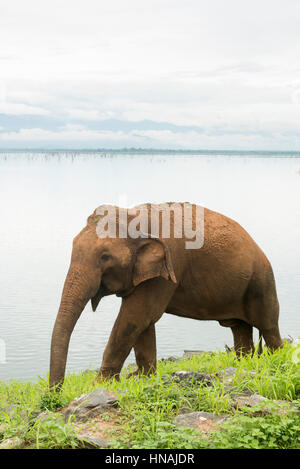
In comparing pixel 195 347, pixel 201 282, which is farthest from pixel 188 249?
pixel 195 347

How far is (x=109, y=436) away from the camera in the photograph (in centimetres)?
679

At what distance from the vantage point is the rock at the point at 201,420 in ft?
22.6

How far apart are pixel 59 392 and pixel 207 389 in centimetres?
156

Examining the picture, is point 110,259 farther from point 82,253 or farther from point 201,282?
point 201,282

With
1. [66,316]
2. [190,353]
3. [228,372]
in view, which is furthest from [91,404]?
[190,353]

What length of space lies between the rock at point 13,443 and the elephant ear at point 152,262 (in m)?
2.20

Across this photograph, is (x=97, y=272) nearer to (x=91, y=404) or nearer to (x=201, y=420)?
(x=91, y=404)

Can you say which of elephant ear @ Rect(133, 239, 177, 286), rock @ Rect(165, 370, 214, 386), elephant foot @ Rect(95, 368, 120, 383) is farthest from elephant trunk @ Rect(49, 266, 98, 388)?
rock @ Rect(165, 370, 214, 386)

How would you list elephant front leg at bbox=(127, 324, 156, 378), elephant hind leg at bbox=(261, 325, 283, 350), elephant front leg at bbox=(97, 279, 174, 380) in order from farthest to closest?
elephant hind leg at bbox=(261, 325, 283, 350) → elephant front leg at bbox=(127, 324, 156, 378) → elephant front leg at bbox=(97, 279, 174, 380)

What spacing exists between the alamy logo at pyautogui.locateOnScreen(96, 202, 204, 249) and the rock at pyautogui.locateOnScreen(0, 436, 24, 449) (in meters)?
2.36

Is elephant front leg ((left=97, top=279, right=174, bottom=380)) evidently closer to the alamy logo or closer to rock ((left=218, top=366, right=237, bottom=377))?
the alamy logo

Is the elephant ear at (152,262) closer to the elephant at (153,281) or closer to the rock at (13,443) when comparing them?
the elephant at (153,281)

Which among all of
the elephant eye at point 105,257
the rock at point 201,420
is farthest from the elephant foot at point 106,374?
the rock at point 201,420

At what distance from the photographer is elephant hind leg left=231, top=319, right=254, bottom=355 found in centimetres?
1012
